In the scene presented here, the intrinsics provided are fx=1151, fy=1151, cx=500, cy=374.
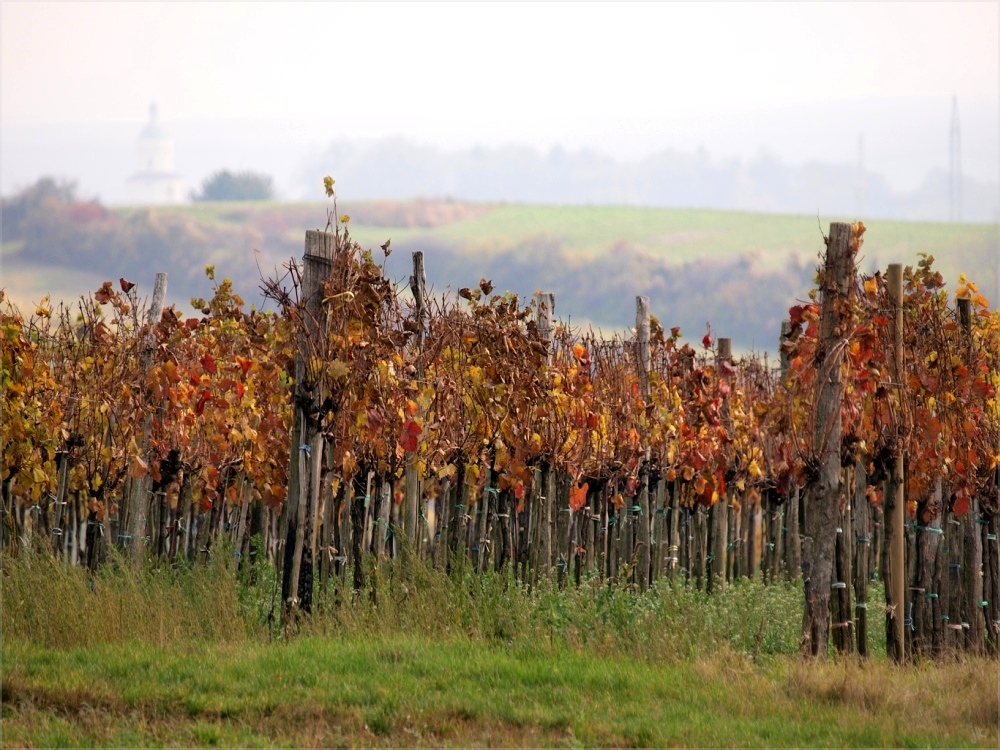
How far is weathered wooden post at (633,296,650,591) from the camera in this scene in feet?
35.2

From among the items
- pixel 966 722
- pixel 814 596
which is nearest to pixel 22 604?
pixel 814 596

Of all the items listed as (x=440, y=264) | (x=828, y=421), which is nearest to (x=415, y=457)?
(x=828, y=421)

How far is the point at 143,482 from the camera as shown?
952 centimetres

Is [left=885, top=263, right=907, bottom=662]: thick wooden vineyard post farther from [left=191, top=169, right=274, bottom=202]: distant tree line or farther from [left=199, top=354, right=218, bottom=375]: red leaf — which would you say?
[left=191, top=169, right=274, bottom=202]: distant tree line

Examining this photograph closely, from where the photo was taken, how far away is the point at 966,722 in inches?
249

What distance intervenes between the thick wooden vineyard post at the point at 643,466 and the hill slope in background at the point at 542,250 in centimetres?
6403

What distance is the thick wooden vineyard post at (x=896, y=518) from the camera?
305 inches

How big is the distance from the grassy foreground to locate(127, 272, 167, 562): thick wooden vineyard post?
61 cm

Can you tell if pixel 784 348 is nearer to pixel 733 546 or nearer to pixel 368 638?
pixel 368 638

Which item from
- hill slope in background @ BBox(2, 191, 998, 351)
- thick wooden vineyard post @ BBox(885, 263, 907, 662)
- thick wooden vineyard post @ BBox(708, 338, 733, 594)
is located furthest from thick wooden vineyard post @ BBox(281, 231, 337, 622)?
hill slope in background @ BBox(2, 191, 998, 351)

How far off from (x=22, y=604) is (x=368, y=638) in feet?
8.04

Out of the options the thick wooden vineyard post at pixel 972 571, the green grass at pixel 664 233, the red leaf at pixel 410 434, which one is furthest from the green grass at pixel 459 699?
the green grass at pixel 664 233

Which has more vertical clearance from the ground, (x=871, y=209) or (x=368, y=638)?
(x=871, y=209)

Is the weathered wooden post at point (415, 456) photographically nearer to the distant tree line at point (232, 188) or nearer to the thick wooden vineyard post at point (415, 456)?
the thick wooden vineyard post at point (415, 456)
